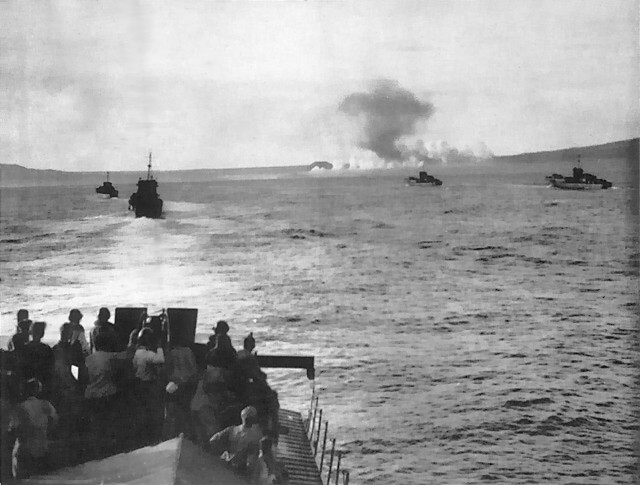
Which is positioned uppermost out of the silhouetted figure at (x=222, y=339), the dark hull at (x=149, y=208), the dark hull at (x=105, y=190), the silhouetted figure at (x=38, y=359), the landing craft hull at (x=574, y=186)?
the landing craft hull at (x=574, y=186)

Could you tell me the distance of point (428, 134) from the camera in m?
4.67

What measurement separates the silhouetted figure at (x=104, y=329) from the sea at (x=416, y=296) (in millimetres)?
48

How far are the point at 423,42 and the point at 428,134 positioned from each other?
0.55 m

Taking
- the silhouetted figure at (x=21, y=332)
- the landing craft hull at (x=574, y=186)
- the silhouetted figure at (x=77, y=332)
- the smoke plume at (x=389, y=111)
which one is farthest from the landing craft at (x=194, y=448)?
the landing craft hull at (x=574, y=186)

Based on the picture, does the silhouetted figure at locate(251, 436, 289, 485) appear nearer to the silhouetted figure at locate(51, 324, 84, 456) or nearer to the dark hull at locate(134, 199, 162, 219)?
the silhouetted figure at locate(51, 324, 84, 456)

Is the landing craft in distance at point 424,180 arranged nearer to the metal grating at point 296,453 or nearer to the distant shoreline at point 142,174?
the distant shoreline at point 142,174

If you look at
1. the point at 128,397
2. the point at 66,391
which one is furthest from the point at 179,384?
the point at 66,391

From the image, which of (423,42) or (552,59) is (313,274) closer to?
(423,42)

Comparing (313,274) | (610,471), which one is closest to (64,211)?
(313,274)

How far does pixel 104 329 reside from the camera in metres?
4.82

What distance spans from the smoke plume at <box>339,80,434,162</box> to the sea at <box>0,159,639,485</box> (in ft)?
0.66

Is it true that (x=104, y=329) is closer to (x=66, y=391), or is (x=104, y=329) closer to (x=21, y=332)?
(x=66, y=391)

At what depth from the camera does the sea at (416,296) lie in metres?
4.46

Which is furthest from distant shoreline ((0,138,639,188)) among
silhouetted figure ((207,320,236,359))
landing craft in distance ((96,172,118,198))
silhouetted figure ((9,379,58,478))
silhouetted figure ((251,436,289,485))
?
silhouetted figure ((251,436,289,485))
